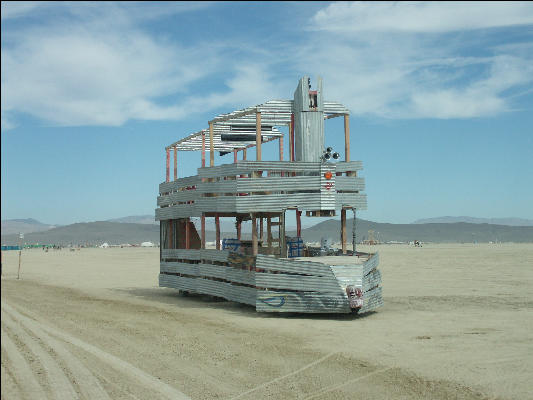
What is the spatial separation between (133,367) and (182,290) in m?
12.2

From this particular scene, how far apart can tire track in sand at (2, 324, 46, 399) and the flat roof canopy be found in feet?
34.0

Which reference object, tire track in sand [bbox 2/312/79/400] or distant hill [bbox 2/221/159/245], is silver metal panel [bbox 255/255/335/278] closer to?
tire track in sand [bbox 2/312/79/400]

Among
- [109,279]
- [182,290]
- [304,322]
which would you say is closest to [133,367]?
[304,322]

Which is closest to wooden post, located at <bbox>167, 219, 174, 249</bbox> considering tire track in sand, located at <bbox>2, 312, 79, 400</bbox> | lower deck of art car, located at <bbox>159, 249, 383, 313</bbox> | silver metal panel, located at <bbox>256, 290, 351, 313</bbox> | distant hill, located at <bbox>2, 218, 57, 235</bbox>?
lower deck of art car, located at <bbox>159, 249, 383, 313</bbox>

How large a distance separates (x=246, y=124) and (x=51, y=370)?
13.3 meters

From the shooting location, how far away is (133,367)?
1020 cm

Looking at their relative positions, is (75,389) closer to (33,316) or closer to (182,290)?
(33,316)

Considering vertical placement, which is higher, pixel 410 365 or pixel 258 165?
pixel 258 165

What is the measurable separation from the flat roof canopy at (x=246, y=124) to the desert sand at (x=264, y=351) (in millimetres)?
6411

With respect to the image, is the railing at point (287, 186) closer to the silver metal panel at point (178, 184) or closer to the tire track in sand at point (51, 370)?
the silver metal panel at point (178, 184)

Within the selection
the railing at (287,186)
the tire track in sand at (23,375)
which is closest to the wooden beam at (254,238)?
the railing at (287,186)

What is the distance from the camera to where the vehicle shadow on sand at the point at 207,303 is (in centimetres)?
1634

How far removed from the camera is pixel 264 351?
11688 millimetres

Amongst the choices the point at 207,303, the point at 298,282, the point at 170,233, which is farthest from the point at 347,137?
the point at 170,233
